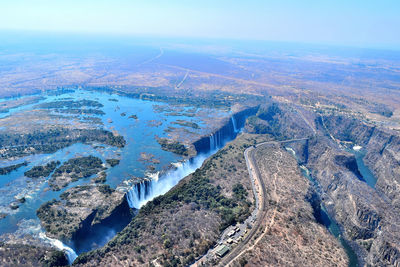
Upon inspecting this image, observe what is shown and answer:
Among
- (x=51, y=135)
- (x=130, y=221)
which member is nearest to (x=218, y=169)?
(x=130, y=221)

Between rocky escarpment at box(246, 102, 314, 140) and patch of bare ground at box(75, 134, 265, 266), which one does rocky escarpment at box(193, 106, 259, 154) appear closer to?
rocky escarpment at box(246, 102, 314, 140)

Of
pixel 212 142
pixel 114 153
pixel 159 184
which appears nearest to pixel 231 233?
pixel 159 184

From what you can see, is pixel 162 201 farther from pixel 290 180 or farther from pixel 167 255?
pixel 290 180

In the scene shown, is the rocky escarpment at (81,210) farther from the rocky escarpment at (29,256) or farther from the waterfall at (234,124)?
the waterfall at (234,124)

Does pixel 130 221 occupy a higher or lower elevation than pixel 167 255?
lower

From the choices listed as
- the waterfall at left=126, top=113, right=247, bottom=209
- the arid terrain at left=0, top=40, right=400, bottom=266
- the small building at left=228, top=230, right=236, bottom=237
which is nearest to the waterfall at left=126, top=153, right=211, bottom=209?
the waterfall at left=126, top=113, right=247, bottom=209

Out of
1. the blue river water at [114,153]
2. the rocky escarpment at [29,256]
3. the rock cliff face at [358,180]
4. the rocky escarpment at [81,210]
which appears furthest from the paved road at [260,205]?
the rocky escarpment at [29,256]
